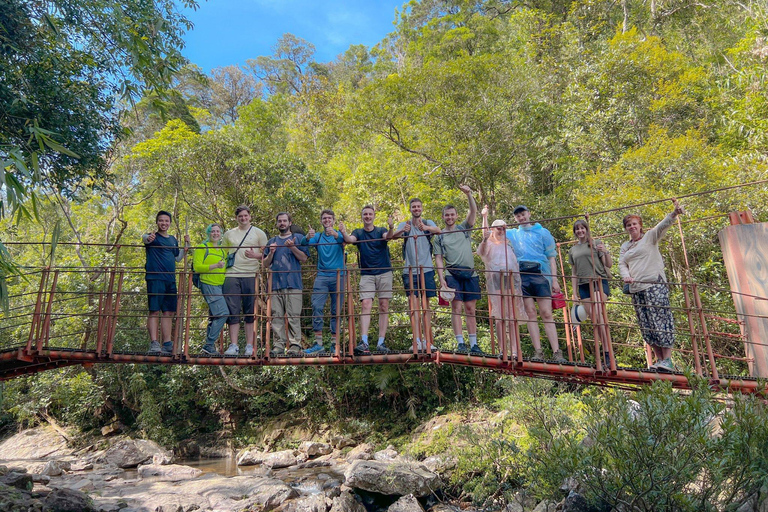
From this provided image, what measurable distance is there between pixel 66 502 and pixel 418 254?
16.9ft

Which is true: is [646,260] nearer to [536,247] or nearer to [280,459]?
[536,247]

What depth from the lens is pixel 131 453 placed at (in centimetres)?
1052

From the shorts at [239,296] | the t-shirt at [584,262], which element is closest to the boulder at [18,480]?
the shorts at [239,296]

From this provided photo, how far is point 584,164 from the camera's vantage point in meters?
11.6

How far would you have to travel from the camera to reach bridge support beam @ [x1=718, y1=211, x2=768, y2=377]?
191 inches

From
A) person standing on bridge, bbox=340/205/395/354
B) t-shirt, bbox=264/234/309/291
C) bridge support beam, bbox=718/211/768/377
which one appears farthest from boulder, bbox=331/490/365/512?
bridge support beam, bbox=718/211/768/377

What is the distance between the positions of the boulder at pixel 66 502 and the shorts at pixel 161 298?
107 inches

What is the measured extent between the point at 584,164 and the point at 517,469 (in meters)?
7.58

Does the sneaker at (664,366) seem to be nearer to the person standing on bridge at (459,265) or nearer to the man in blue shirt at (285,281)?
the person standing on bridge at (459,265)

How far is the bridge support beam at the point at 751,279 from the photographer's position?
15.9 feet

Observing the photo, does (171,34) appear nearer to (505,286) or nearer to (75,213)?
(505,286)

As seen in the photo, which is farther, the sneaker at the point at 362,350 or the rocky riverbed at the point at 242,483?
the rocky riverbed at the point at 242,483

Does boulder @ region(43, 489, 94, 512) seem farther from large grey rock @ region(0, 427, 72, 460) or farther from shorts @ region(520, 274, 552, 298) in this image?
large grey rock @ region(0, 427, 72, 460)

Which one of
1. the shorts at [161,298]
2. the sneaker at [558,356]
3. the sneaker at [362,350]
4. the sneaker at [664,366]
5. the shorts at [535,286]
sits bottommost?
the sneaker at [664,366]
